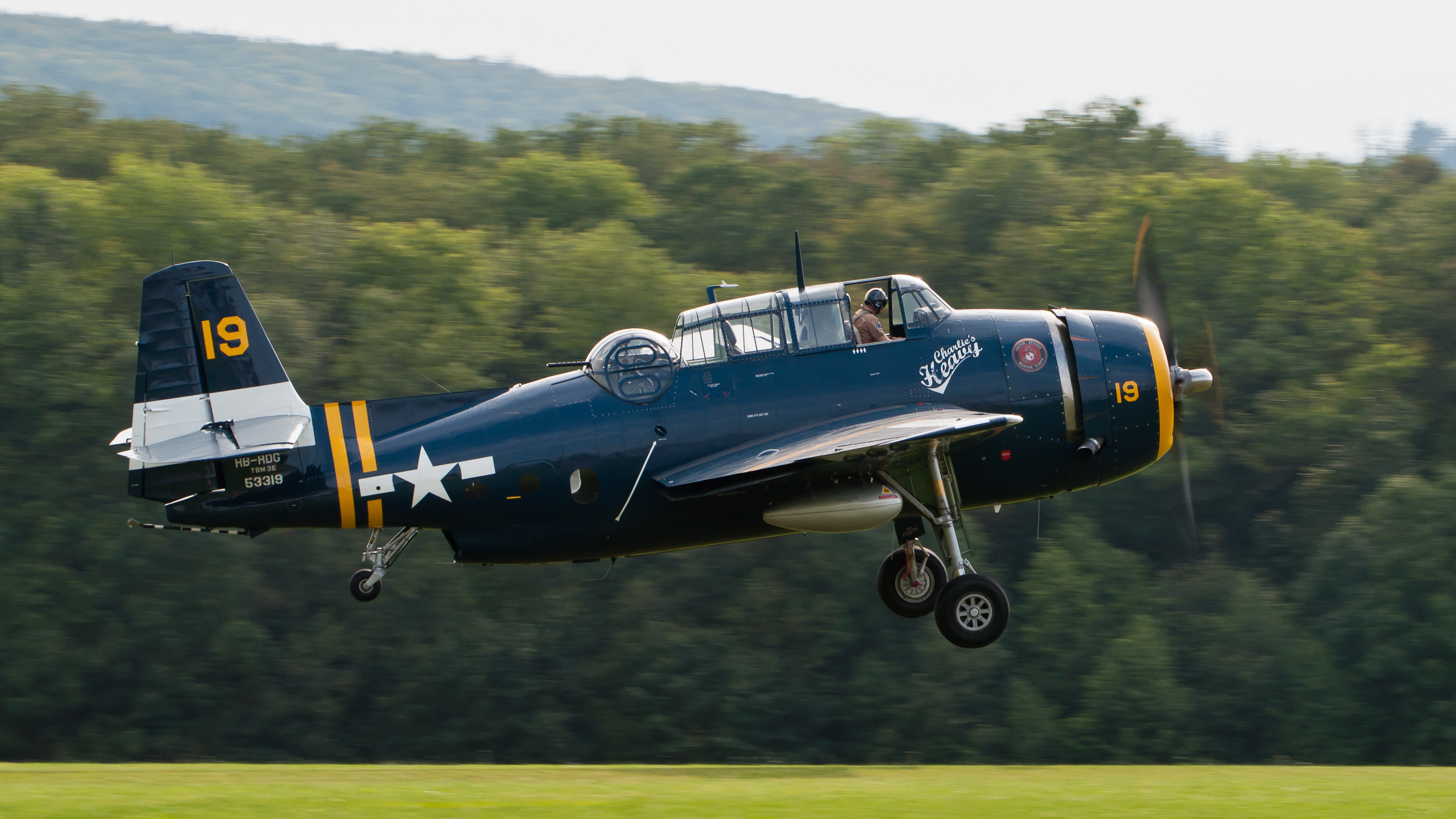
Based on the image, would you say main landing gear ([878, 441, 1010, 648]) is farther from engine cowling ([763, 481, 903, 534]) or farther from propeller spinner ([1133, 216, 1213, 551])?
propeller spinner ([1133, 216, 1213, 551])

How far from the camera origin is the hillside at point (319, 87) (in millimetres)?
153125

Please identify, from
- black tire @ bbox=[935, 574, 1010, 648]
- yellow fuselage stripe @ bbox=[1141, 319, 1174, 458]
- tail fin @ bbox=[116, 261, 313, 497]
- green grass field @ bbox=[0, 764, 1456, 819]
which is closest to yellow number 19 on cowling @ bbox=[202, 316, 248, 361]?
tail fin @ bbox=[116, 261, 313, 497]

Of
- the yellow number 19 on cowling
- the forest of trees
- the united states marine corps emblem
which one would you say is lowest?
the forest of trees

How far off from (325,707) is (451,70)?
167 m

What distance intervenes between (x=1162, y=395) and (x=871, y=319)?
2.97 metres

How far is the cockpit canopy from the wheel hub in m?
2.68

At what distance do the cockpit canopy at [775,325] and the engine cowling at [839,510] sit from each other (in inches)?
54.6

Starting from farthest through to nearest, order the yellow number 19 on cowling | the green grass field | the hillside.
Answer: the hillside → the yellow number 19 on cowling → the green grass field

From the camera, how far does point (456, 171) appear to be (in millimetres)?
52906

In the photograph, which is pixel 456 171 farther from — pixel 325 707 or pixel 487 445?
pixel 487 445

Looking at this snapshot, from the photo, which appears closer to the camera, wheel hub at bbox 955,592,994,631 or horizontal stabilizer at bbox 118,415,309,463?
horizontal stabilizer at bbox 118,415,309,463

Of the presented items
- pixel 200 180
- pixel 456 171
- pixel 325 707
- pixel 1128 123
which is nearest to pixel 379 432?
pixel 325 707

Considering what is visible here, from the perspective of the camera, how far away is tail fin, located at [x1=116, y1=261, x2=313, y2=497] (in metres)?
12.8

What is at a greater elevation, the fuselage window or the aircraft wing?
the fuselage window
